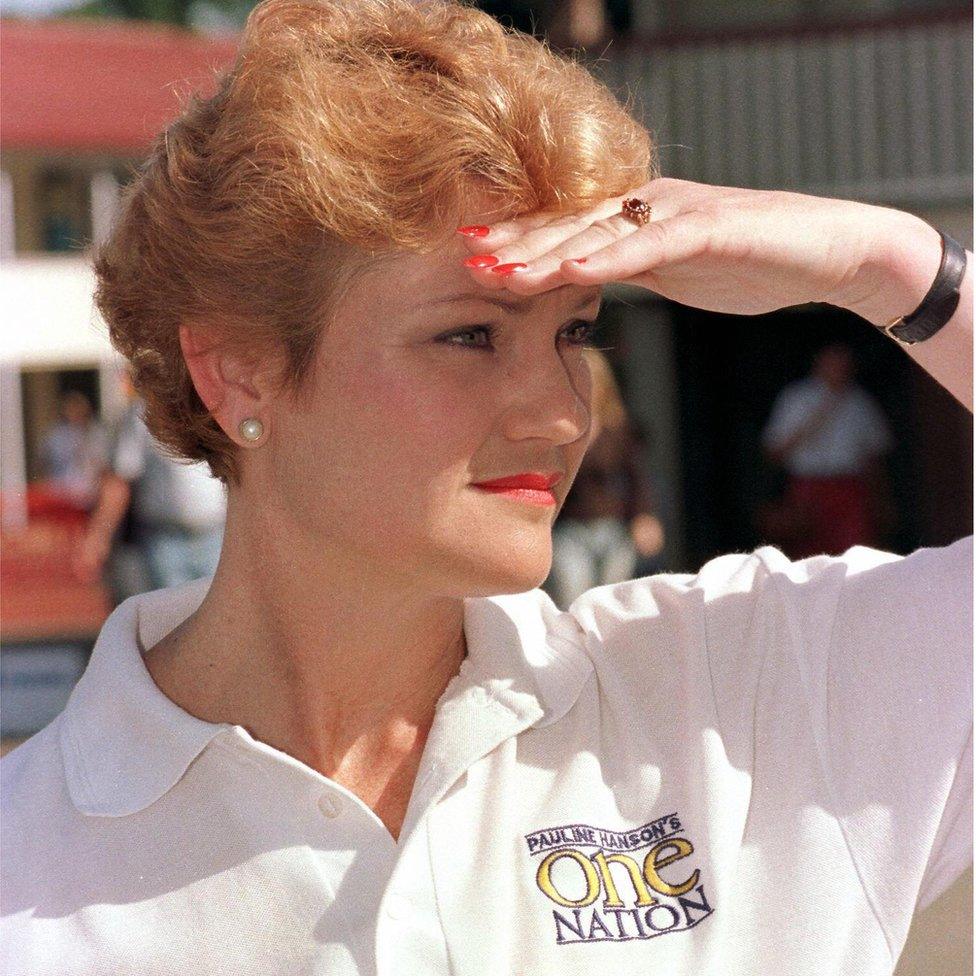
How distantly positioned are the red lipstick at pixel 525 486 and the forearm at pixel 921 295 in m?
0.43

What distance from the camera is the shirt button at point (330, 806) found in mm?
1922

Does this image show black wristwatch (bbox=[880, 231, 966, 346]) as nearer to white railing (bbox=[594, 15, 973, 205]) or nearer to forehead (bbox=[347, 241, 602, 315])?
forehead (bbox=[347, 241, 602, 315])

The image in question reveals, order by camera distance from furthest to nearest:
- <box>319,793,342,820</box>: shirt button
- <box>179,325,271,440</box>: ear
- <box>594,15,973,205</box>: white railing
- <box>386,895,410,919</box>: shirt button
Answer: <box>594,15,973,205</box>: white railing
<box>179,325,271,440</box>: ear
<box>319,793,342,820</box>: shirt button
<box>386,895,410,919</box>: shirt button

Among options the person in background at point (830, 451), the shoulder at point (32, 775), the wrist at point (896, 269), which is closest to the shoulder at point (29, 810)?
the shoulder at point (32, 775)

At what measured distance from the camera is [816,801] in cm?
186

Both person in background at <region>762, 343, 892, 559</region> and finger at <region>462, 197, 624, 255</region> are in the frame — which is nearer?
finger at <region>462, 197, 624, 255</region>

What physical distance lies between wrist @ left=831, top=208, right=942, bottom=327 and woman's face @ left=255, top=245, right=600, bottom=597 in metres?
0.33

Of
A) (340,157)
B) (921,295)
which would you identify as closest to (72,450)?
(340,157)

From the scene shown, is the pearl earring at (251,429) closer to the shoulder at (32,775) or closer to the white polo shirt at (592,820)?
the white polo shirt at (592,820)

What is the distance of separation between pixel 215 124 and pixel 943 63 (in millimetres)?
10921

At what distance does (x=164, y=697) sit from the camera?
206 centimetres

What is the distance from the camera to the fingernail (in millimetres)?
1755

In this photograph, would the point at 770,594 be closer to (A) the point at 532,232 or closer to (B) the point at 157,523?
(A) the point at 532,232

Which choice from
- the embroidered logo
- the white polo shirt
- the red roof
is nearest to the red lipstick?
the white polo shirt
